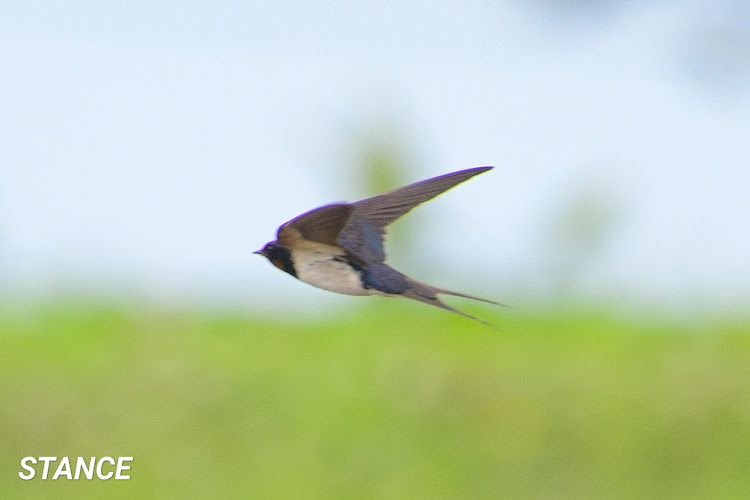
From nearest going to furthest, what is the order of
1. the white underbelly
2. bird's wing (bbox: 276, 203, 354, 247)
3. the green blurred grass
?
bird's wing (bbox: 276, 203, 354, 247), the white underbelly, the green blurred grass

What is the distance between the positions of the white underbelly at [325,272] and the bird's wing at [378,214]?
0.17 meters

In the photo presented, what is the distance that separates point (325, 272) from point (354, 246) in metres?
0.22

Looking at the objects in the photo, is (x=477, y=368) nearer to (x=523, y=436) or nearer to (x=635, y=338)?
(x=523, y=436)

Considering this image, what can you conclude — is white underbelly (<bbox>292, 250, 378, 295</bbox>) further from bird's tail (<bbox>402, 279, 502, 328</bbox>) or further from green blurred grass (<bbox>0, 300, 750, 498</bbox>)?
green blurred grass (<bbox>0, 300, 750, 498</bbox>)

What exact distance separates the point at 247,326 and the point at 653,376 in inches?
90.9

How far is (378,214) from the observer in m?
1.65

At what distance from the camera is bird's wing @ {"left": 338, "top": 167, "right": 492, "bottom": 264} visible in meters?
1.58

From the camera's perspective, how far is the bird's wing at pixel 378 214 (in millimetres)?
1575

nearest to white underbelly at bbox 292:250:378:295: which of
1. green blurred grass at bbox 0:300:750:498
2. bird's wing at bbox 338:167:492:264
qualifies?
bird's wing at bbox 338:167:492:264

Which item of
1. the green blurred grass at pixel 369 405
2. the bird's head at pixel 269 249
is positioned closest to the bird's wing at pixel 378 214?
the bird's head at pixel 269 249

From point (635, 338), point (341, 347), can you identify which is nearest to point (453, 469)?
point (341, 347)

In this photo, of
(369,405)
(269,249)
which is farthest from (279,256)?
(369,405)

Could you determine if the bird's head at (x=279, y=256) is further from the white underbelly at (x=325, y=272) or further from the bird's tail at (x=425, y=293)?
the bird's tail at (x=425, y=293)

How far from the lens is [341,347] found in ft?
20.3
